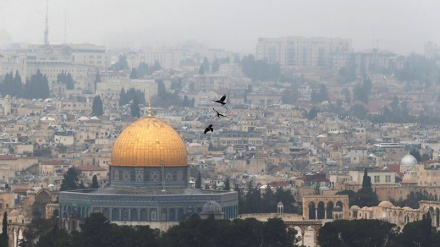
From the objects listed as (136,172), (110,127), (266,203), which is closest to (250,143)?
(110,127)

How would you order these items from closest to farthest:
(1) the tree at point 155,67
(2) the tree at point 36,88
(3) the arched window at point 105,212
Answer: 1. (3) the arched window at point 105,212
2. (2) the tree at point 36,88
3. (1) the tree at point 155,67

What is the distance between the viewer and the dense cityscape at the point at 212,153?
2697 inches

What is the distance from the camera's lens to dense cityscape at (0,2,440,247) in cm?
6850

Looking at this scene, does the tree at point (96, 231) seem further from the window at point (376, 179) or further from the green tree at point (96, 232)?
the window at point (376, 179)

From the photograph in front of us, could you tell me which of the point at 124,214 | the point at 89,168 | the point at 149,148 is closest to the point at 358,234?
the point at 124,214

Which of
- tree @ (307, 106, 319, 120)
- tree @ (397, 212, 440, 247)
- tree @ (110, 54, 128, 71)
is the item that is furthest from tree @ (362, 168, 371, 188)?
tree @ (110, 54, 128, 71)

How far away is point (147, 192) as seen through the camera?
7188 centimetres

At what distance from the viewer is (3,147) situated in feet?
365

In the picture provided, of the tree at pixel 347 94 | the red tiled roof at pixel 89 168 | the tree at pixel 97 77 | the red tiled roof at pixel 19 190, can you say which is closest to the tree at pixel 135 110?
the tree at pixel 97 77

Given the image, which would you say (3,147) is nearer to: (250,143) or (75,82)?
(250,143)

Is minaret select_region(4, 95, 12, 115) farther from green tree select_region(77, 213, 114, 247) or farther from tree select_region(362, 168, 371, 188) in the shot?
green tree select_region(77, 213, 114, 247)

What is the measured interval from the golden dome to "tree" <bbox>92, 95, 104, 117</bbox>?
62212mm

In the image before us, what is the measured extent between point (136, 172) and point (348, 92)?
104 metres

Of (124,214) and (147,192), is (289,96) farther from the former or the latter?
(124,214)
